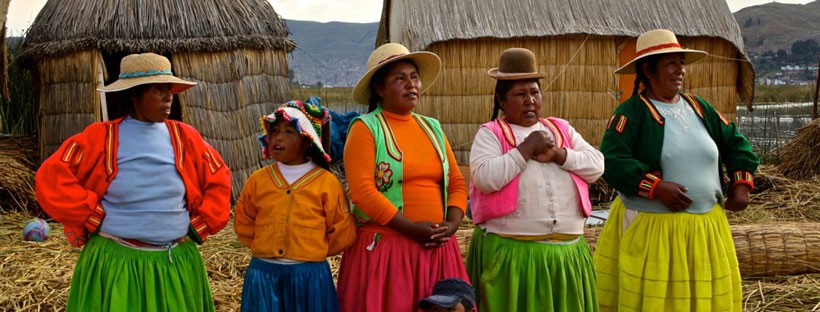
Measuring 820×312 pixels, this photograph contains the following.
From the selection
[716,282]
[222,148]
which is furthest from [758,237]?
[222,148]

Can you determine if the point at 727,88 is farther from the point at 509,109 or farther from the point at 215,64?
the point at 509,109

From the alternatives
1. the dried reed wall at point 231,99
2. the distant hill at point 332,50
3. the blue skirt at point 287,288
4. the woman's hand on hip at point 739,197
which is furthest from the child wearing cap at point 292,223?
the distant hill at point 332,50

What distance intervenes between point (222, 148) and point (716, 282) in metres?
6.39

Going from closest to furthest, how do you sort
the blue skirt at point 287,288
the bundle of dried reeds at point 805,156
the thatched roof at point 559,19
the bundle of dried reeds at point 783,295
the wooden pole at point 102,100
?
the blue skirt at point 287,288
the bundle of dried reeds at point 783,295
the wooden pole at point 102,100
the thatched roof at point 559,19
the bundle of dried reeds at point 805,156

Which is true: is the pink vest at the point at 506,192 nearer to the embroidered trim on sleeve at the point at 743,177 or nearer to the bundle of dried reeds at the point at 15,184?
the embroidered trim on sleeve at the point at 743,177

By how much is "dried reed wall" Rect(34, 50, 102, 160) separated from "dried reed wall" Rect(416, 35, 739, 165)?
3.94 m

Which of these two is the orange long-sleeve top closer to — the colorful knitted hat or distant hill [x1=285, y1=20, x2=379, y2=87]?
the colorful knitted hat

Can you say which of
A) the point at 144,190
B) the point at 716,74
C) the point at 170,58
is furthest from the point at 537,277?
the point at 716,74

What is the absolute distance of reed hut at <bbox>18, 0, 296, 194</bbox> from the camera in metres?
7.91

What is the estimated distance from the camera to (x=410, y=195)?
3.02 metres

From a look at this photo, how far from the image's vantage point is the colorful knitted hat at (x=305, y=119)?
3020 millimetres

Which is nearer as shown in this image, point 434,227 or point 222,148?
point 434,227

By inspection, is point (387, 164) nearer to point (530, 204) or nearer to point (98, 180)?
point (530, 204)

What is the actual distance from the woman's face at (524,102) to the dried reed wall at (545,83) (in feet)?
19.6
